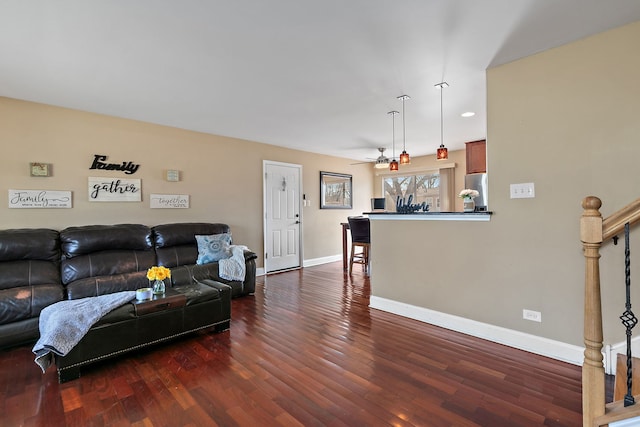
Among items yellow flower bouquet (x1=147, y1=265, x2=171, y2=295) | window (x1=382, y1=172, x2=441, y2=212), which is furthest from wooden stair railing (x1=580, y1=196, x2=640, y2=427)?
window (x1=382, y1=172, x2=441, y2=212)

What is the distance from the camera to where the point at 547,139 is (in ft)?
7.70

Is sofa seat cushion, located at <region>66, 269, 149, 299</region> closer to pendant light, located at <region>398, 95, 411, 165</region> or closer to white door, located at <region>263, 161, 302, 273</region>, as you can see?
white door, located at <region>263, 161, 302, 273</region>

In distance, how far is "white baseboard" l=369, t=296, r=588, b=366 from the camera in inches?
88.2

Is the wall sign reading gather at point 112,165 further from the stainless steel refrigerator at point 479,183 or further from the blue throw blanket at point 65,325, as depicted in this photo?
the stainless steel refrigerator at point 479,183

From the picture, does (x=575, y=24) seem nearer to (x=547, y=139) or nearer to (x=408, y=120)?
(x=547, y=139)

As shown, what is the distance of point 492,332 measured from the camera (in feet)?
8.48

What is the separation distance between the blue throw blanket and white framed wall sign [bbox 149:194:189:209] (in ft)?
6.70

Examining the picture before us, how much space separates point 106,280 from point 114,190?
1.29 meters

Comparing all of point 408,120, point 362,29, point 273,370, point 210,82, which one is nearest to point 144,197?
point 210,82

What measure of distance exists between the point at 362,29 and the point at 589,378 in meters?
2.33

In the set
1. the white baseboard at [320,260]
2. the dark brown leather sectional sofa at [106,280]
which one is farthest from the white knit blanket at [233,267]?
the white baseboard at [320,260]

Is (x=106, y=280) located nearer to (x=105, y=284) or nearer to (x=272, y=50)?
(x=105, y=284)

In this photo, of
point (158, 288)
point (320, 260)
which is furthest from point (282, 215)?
point (158, 288)

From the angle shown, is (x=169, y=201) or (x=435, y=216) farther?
(x=169, y=201)
